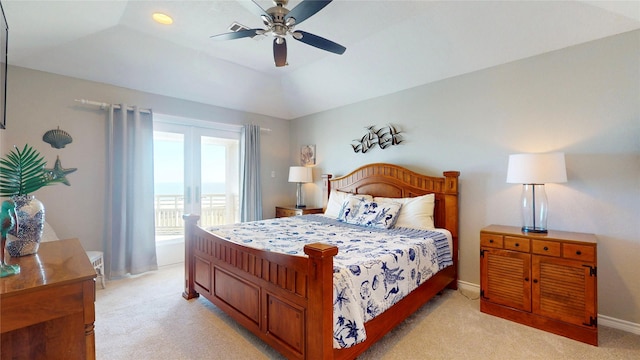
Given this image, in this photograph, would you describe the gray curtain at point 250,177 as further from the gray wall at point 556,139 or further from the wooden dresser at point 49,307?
the wooden dresser at point 49,307

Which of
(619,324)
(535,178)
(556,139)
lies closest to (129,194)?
(535,178)

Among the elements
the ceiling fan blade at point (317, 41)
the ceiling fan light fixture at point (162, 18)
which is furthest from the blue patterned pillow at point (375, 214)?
the ceiling fan light fixture at point (162, 18)

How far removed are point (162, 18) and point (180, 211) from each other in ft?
8.82

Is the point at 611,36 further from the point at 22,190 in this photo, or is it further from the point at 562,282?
the point at 22,190

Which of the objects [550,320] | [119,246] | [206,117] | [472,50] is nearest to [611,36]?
[472,50]

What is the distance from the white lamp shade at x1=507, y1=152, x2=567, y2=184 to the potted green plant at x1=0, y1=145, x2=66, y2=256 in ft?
11.0

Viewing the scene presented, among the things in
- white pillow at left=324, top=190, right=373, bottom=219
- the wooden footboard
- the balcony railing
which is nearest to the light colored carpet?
the wooden footboard

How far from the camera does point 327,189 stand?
4676mm

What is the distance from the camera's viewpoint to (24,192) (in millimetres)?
1282

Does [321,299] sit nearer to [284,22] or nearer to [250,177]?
[284,22]

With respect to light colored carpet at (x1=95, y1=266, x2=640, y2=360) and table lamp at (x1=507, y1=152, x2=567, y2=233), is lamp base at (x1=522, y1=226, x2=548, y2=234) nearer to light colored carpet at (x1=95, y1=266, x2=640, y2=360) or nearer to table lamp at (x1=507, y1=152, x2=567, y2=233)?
table lamp at (x1=507, y1=152, x2=567, y2=233)

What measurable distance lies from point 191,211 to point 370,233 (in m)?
3.00

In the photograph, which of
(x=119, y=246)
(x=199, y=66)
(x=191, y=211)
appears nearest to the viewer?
(x=119, y=246)

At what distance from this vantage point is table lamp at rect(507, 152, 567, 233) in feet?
7.83
